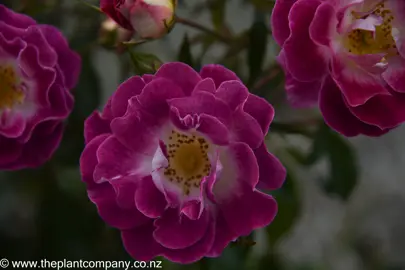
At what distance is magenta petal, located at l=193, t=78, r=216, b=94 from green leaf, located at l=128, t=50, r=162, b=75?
6cm

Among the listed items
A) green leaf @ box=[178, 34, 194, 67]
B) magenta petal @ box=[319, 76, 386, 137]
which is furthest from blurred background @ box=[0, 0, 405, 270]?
magenta petal @ box=[319, 76, 386, 137]

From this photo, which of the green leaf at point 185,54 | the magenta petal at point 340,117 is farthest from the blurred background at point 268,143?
the magenta petal at point 340,117

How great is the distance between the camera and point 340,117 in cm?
40

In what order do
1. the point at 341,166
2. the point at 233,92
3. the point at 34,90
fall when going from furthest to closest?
the point at 341,166
the point at 34,90
the point at 233,92

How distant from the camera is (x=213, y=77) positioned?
38cm

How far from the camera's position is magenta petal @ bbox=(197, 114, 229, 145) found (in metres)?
0.37

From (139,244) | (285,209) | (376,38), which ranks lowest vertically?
Answer: (285,209)

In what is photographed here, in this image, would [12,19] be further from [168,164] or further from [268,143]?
[268,143]

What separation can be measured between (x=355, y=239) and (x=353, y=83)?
2.02 ft

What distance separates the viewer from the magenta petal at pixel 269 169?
38 centimetres

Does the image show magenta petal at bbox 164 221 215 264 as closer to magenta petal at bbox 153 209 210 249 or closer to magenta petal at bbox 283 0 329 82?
magenta petal at bbox 153 209 210 249

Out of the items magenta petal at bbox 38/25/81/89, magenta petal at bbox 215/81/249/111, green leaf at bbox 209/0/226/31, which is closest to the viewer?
magenta petal at bbox 215/81/249/111

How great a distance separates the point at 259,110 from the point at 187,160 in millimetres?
71

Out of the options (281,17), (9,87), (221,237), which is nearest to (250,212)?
(221,237)
